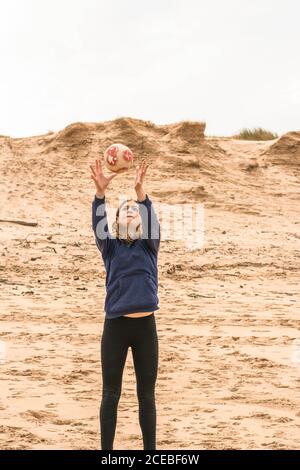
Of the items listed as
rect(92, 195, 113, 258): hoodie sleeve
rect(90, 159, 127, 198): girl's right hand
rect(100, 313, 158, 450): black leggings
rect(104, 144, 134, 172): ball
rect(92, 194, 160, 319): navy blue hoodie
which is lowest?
rect(100, 313, 158, 450): black leggings

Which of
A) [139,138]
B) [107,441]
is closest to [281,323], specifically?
[107,441]

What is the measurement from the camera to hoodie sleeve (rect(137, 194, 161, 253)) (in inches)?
190

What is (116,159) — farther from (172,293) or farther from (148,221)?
(172,293)

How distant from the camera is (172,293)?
11.4 meters

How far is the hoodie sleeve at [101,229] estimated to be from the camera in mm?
4824

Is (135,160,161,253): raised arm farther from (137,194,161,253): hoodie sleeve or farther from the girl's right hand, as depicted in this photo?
the girl's right hand

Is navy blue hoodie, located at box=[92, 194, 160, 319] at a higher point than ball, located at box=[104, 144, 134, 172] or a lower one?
lower

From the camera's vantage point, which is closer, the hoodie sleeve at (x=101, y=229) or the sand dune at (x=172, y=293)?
the hoodie sleeve at (x=101, y=229)

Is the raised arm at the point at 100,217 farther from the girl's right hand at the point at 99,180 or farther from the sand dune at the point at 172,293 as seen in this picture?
the sand dune at the point at 172,293

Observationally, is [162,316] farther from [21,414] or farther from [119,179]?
[119,179]
